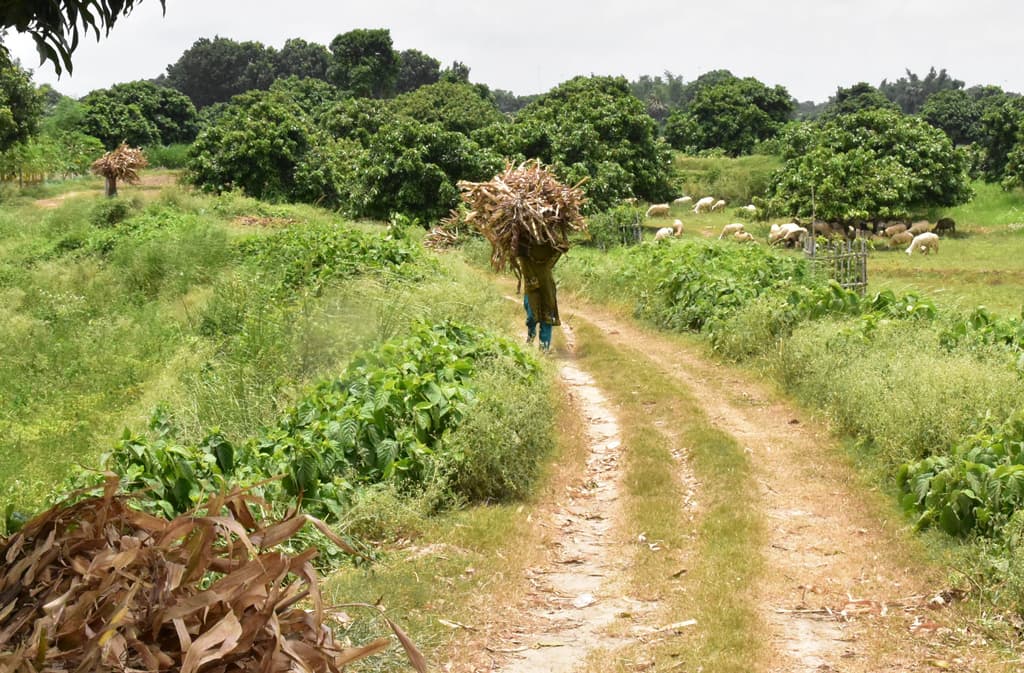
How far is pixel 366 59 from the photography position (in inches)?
2872

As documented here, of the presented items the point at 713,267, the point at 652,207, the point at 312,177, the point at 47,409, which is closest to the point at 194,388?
the point at 47,409

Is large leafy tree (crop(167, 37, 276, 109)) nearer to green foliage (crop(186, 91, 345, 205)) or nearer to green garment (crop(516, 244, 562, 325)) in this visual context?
green foliage (crop(186, 91, 345, 205))

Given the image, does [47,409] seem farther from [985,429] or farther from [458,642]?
[985,429]

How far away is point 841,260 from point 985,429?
8368mm

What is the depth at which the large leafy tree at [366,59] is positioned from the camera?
72625 mm

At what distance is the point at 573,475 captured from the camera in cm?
903

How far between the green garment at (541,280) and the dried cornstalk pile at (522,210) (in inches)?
4.9

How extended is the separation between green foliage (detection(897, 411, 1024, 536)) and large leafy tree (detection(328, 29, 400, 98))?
68.3 metres

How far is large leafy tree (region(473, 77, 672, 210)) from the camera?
2948 centimetres

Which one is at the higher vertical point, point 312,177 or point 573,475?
point 312,177

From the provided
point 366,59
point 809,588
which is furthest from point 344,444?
point 366,59

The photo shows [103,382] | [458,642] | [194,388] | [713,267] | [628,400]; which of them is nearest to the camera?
[458,642]

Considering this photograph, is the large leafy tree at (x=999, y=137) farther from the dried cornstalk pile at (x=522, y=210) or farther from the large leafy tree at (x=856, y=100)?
the dried cornstalk pile at (x=522, y=210)

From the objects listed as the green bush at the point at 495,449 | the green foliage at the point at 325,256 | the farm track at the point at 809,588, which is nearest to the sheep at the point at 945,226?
the green foliage at the point at 325,256
